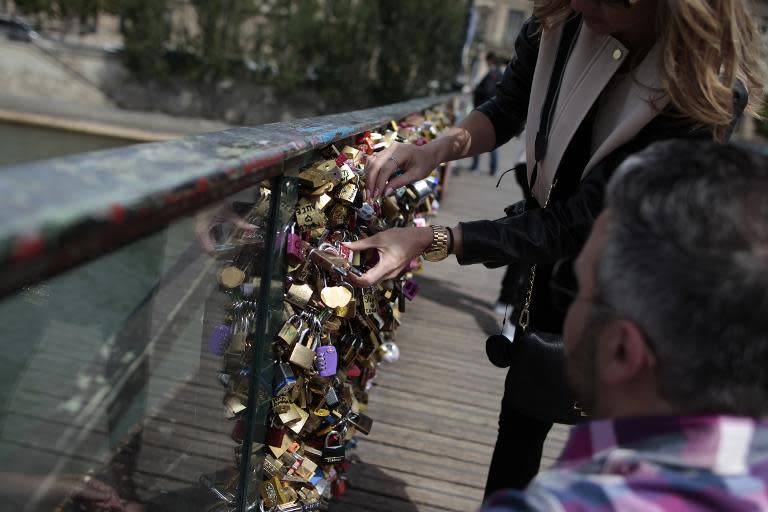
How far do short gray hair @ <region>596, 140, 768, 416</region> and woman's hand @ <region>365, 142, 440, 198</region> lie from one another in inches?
47.6

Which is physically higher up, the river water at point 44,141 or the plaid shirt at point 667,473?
the plaid shirt at point 667,473

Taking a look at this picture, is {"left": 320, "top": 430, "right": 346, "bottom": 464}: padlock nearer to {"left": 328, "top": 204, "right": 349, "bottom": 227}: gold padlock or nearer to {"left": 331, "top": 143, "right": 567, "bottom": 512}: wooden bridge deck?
{"left": 331, "top": 143, "right": 567, "bottom": 512}: wooden bridge deck

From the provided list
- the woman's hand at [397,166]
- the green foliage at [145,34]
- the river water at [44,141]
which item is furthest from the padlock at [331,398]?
the green foliage at [145,34]

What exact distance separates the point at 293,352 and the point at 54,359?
869 mm

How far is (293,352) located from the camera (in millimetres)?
2125

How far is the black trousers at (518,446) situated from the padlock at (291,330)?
56 cm

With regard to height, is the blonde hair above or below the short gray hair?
above

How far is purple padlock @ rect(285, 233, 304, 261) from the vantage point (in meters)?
2.03

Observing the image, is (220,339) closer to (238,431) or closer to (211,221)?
(238,431)

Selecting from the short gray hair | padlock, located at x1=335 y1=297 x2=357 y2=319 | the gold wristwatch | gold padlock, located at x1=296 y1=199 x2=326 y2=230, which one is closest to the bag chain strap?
the gold wristwatch

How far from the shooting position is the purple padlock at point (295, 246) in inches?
80.0

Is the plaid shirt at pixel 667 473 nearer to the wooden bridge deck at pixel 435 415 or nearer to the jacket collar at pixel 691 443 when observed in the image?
the jacket collar at pixel 691 443

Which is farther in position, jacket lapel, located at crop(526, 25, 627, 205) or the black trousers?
the black trousers

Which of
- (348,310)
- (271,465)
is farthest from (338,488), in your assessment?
(348,310)
